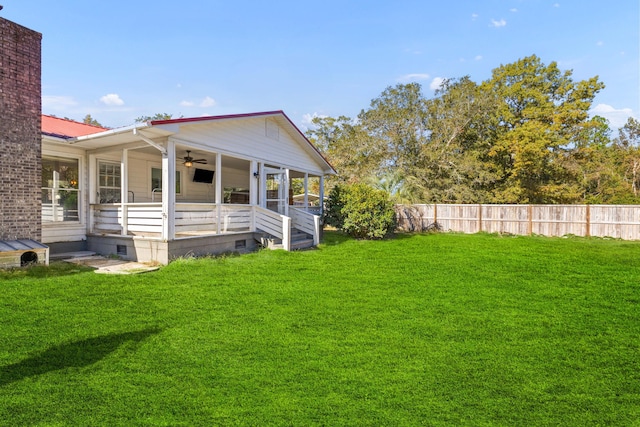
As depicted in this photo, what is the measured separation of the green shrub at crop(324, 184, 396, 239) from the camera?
43.8 ft

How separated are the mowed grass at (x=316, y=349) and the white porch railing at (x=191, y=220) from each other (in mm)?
2027

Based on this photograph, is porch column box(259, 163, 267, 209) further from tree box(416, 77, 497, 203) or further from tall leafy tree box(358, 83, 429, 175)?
tree box(416, 77, 497, 203)

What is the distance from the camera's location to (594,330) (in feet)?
14.2

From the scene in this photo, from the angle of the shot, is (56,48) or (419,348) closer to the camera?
(419,348)

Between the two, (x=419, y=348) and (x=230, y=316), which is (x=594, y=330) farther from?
(x=230, y=316)

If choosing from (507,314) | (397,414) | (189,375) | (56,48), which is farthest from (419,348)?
(56,48)

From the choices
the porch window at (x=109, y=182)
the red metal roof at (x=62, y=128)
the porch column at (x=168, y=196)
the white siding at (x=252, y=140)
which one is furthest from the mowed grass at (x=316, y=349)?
the red metal roof at (x=62, y=128)

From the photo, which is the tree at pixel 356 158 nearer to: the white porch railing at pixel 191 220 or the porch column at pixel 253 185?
the porch column at pixel 253 185

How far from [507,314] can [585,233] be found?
13441mm

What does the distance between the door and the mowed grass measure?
5.76 metres

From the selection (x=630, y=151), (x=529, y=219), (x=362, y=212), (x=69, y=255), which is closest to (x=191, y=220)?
(x=69, y=255)

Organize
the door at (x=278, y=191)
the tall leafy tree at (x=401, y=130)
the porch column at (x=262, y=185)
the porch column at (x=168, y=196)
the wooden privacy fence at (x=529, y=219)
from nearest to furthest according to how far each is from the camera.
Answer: the porch column at (x=168, y=196), the porch column at (x=262, y=185), the door at (x=278, y=191), the wooden privacy fence at (x=529, y=219), the tall leafy tree at (x=401, y=130)

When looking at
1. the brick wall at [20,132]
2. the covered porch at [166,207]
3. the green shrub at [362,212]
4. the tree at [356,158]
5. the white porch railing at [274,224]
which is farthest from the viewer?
the tree at [356,158]

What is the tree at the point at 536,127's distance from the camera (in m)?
21.4
